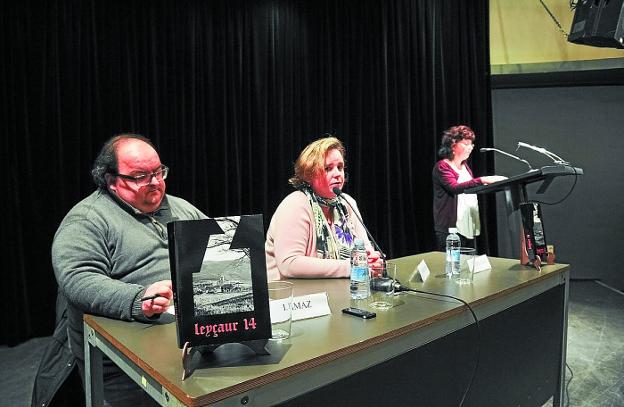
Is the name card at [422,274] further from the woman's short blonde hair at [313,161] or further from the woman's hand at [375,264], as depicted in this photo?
the woman's short blonde hair at [313,161]

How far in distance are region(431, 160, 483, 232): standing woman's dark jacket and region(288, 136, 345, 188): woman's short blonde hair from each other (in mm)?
1594

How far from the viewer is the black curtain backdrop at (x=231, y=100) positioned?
302 cm

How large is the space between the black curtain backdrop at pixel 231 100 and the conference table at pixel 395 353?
2091 mm

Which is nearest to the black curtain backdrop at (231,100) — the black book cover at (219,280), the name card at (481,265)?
the name card at (481,265)

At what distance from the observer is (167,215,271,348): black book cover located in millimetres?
911

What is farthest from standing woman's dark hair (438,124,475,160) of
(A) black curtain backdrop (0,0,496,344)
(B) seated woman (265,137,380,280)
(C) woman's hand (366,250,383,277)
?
(C) woman's hand (366,250,383,277)

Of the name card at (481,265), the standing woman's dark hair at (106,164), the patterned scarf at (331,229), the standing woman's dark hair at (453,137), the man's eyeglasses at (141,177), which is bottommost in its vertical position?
the name card at (481,265)

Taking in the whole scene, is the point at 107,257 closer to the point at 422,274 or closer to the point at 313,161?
the point at 313,161

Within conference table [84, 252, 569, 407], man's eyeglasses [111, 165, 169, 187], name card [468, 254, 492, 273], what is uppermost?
man's eyeglasses [111, 165, 169, 187]

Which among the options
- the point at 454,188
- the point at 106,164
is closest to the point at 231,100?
the point at 454,188

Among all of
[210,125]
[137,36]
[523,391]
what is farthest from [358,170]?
[523,391]

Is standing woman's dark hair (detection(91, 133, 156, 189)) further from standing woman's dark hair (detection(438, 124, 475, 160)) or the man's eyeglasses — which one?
standing woman's dark hair (detection(438, 124, 475, 160))

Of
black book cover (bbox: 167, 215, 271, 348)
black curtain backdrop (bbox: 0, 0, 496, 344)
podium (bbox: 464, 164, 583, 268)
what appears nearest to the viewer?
black book cover (bbox: 167, 215, 271, 348)

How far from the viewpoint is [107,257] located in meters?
1.48
